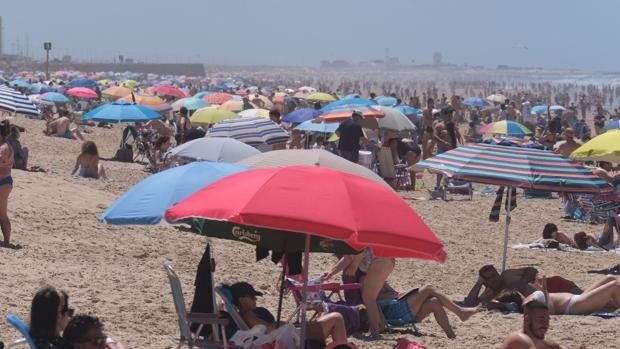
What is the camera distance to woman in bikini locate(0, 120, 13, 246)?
9789 millimetres

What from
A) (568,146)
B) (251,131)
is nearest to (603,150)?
(568,146)

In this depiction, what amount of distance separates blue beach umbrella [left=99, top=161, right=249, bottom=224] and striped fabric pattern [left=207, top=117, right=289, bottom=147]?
8550 mm

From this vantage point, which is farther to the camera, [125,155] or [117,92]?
[117,92]

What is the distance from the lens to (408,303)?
8180mm

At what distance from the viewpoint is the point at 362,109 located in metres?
19.7

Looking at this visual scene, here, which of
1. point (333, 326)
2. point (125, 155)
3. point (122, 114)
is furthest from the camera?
point (125, 155)

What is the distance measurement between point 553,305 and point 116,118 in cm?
1286

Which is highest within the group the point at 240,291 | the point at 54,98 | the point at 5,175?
the point at 5,175

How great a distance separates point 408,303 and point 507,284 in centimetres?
122

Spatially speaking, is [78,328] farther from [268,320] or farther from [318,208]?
[268,320]

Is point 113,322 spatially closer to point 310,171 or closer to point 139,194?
point 139,194

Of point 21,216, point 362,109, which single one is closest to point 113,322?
point 21,216

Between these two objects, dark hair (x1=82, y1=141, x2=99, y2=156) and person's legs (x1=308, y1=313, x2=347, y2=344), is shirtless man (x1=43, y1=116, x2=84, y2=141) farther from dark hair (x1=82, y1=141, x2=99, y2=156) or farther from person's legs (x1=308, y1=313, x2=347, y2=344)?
person's legs (x1=308, y1=313, x2=347, y2=344)

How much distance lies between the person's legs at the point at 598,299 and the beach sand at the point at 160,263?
23cm
